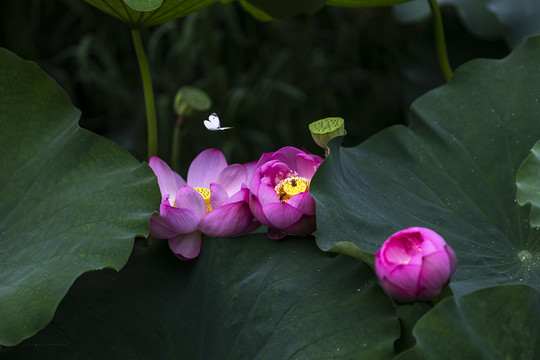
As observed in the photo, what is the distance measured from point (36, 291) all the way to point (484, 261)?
1.51 feet

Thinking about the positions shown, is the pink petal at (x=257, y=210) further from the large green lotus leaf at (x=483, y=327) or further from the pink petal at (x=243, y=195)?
the large green lotus leaf at (x=483, y=327)

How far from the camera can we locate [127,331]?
0.64 metres

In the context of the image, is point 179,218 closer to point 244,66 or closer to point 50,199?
point 50,199

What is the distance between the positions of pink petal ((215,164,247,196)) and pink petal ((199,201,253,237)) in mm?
74

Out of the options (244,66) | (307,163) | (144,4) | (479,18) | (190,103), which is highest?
(144,4)

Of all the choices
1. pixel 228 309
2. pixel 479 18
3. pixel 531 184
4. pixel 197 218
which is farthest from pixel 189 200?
pixel 479 18

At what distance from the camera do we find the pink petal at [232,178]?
0.75 m

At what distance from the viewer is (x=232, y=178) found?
2.47 feet

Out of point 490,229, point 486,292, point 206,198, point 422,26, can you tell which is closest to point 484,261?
point 490,229

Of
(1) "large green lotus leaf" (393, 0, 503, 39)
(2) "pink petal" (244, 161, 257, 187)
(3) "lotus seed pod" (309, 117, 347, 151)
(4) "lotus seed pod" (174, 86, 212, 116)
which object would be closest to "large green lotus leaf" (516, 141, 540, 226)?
Answer: (3) "lotus seed pod" (309, 117, 347, 151)

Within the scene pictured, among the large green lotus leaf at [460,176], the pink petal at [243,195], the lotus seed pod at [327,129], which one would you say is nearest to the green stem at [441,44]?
the large green lotus leaf at [460,176]

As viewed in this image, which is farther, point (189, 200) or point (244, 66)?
point (244, 66)

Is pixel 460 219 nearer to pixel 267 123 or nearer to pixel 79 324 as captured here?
pixel 79 324

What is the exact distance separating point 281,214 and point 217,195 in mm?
86
